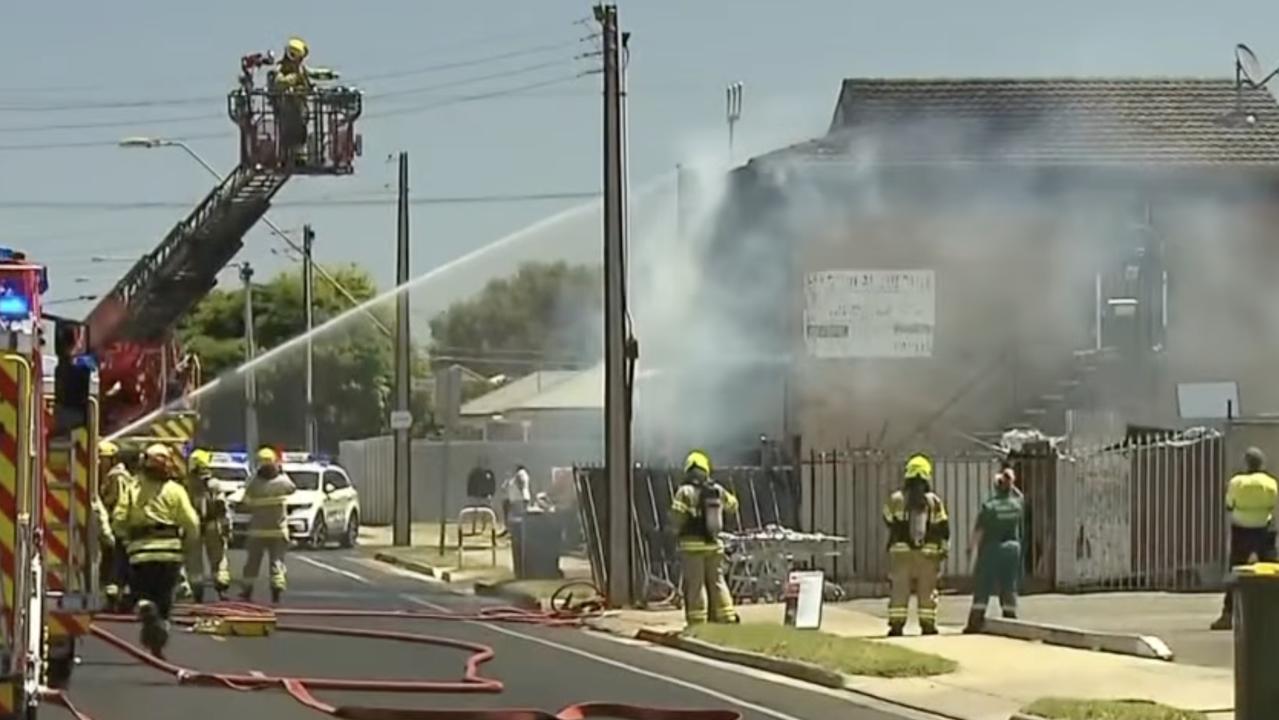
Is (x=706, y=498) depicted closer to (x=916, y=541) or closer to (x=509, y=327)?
(x=916, y=541)

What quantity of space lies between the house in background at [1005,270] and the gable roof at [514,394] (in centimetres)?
3132

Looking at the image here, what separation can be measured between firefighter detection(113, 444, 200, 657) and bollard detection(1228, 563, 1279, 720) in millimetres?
8062

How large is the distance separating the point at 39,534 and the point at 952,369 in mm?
27099

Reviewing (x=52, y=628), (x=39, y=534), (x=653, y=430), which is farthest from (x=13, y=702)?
(x=653, y=430)

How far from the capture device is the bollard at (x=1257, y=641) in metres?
13.3

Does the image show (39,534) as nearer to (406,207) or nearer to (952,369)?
(952,369)

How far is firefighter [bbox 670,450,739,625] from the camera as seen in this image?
75.3ft

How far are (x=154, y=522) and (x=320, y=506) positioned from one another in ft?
90.3

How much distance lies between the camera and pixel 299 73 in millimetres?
33844

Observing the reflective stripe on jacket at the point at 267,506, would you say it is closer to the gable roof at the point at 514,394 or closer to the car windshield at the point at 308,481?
the car windshield at the point at 308,481

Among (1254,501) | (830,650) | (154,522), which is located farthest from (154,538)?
(1254,501)

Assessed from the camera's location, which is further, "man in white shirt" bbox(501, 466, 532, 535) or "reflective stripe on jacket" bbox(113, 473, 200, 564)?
"man in white shirt" bbox(501, 466, 532, 535)

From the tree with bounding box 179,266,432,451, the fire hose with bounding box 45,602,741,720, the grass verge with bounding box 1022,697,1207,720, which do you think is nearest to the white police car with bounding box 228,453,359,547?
the fire hose with bounding box 45,602,741,720

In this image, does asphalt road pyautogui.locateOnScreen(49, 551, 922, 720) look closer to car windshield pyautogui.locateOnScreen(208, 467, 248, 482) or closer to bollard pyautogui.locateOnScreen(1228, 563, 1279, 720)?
bollard pyautogui.locateOnScreen(1228, 563, 1279, 720)
